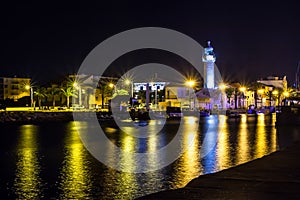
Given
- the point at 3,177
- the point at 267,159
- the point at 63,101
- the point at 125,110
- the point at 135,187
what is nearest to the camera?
the point at 135,187

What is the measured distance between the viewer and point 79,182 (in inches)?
428

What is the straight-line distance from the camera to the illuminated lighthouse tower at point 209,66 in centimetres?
10508

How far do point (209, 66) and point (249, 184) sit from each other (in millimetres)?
99030

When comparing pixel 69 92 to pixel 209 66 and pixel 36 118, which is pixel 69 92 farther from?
pixel 209 66

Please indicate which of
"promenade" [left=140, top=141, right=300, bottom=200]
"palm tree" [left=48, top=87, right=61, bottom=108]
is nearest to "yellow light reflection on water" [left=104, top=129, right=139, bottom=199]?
"promenade" [left=140, top=141, right=300, bottom=200]

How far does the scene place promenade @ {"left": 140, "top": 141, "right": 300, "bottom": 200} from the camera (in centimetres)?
820

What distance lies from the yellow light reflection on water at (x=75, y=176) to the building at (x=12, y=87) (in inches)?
3424

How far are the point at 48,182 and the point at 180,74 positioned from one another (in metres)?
103

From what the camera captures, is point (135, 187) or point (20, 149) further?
point (20, 149)

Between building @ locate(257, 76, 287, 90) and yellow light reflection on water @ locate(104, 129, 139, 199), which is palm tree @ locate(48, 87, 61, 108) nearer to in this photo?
yellow light reflection on water @ locate(104, 129, 139, 199)

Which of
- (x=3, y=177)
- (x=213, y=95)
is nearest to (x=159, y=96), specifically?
(x=213, y=95)

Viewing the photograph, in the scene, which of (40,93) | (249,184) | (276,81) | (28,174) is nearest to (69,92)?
(40,93)

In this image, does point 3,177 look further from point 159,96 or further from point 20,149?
point 159,96

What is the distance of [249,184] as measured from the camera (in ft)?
30.3
